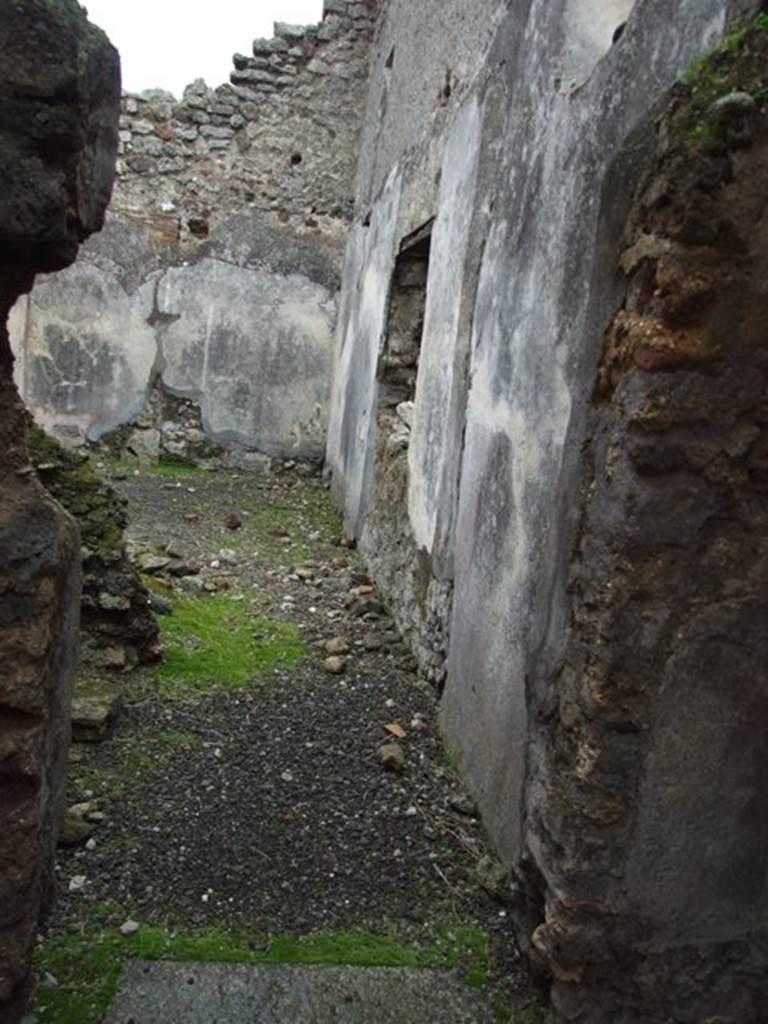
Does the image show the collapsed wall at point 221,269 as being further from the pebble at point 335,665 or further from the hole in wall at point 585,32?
the hole in wall at point 585,32

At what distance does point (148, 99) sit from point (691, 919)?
771cm

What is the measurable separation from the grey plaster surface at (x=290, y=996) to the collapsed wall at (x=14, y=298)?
0.34m

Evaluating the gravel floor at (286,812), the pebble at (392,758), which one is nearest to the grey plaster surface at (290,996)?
the gravel floor at (286,812)

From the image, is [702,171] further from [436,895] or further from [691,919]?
[436,895]

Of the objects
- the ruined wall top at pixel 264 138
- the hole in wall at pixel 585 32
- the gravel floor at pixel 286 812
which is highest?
the ruined wall top at pixel 264 138

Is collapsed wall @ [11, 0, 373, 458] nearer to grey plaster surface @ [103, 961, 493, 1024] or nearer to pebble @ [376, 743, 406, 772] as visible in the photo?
pebble @ [376, 743, 406, 772]

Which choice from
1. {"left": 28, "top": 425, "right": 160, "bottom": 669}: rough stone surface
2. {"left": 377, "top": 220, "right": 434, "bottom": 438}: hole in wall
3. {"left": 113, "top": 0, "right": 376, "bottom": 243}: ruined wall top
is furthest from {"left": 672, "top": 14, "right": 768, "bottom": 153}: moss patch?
{"left": 113, "top": 0, "right": 376, "bottom": 243}: ruined wall top

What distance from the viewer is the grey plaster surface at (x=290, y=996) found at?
6.17 feet

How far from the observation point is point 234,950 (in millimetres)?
2072

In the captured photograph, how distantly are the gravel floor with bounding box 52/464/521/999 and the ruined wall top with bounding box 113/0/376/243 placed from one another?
196 inches

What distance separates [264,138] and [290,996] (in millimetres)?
7310

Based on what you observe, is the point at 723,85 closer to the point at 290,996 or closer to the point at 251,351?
the point at 290,996

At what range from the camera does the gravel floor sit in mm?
2254

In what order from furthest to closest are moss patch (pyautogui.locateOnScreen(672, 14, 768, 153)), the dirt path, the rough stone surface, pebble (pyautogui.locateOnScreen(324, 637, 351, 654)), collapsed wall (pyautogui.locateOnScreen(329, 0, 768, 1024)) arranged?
pebble (pyautogui.locateOnScreen(324, 637, 351, 654))
the rough stone surface
the dirt path
collapsed wall (pyautogui.locateOnScreen(329, 0, 768, 1024))
moss patch (pyautogui.locateOnScreen(672, 14, 768, 153))
